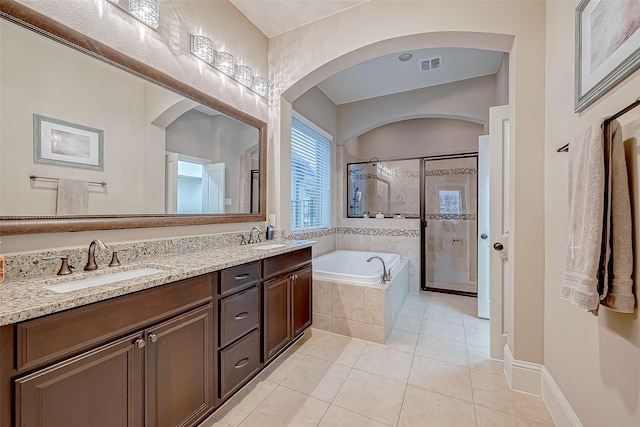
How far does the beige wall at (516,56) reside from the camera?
5.55 ft

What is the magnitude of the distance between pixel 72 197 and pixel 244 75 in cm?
157

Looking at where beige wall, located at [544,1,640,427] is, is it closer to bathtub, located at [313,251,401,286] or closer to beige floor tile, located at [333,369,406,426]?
beige floor tile, located at [333,369,406,426]

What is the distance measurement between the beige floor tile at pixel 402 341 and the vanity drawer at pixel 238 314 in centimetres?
129

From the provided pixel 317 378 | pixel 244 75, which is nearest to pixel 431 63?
pixel 244 75

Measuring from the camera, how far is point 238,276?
5.01 ft

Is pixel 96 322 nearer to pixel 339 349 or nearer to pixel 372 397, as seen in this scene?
pixel 372 397

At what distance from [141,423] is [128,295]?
53 cm

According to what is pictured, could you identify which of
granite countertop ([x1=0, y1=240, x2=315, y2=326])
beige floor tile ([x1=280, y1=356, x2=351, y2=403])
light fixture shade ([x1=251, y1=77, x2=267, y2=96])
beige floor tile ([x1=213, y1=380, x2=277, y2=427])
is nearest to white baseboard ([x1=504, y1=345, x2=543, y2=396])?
beige floor tile ([x1=280, y1=356, x2=351, y2=403])

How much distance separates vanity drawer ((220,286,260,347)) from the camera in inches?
56.6

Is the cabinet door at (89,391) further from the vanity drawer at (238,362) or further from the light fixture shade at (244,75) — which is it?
the light fixture shade at (244,75)

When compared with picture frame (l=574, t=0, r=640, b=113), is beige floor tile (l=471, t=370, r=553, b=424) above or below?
below

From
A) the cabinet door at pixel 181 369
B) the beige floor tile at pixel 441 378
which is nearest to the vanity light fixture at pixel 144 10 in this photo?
the cabinet door at pixel 181 369

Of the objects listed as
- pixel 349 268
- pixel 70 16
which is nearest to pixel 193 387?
pixel 70 16

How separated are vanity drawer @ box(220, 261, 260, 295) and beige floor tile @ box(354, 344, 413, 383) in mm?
1101
